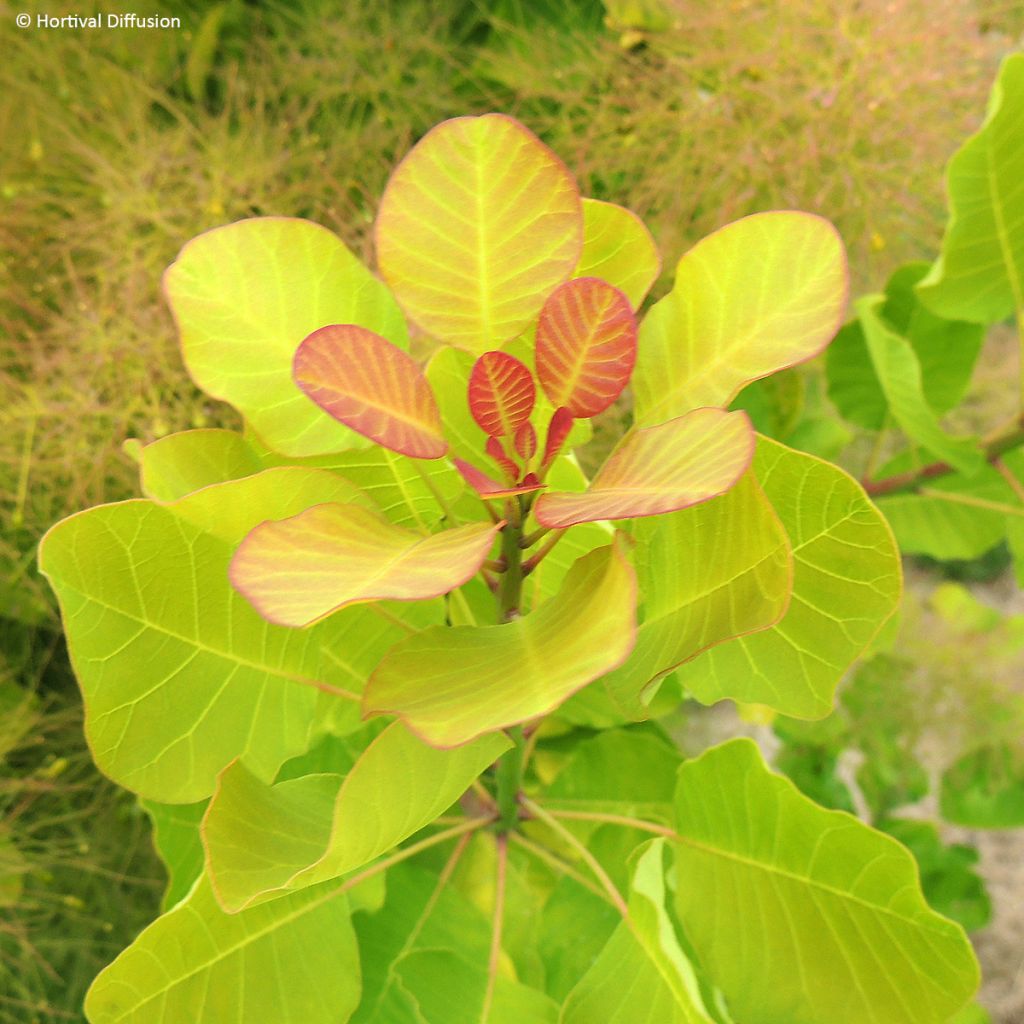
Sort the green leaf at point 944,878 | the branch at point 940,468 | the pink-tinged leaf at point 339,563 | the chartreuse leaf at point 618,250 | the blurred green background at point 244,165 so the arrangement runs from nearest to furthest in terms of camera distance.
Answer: the pink-tinged leaf at point 339,563, the chartreuse leaf at point 618,250, the branch at point 940,468, the blurred green background at point 244,165, the green leaf at point 944,878

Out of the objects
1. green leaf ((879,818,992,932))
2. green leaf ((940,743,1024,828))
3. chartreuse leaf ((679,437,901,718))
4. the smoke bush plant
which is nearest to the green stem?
the smoke bush plant

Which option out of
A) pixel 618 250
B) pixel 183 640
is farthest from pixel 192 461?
pixel 618 250

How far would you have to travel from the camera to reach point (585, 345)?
284mm

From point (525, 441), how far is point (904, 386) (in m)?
0.30

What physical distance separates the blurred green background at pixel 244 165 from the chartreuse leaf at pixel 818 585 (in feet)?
1.34

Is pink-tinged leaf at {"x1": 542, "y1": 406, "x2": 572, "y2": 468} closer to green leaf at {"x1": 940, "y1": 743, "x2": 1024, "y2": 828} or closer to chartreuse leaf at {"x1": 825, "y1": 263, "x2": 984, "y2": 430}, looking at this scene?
chartreuse leaf at {"x1": 825, "y1": 263, "x2": 984, "y2": 430}

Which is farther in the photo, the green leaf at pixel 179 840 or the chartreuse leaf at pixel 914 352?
the chartreuse leaf at pixel 914 352

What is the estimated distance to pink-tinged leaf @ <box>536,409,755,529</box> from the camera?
228 millimetres

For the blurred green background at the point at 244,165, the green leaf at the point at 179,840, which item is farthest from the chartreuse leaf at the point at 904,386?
the green leaf at the point at 179,840

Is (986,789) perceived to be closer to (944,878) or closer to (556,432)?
(944,878)

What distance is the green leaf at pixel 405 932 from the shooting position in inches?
16.4

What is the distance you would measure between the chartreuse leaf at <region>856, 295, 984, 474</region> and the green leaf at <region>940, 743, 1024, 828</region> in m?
0.59

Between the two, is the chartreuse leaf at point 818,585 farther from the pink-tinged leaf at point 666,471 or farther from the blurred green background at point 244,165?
the blurred green background at point 244,165

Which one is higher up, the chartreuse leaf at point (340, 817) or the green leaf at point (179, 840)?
the chartreuse leaf at point (340, 817)
